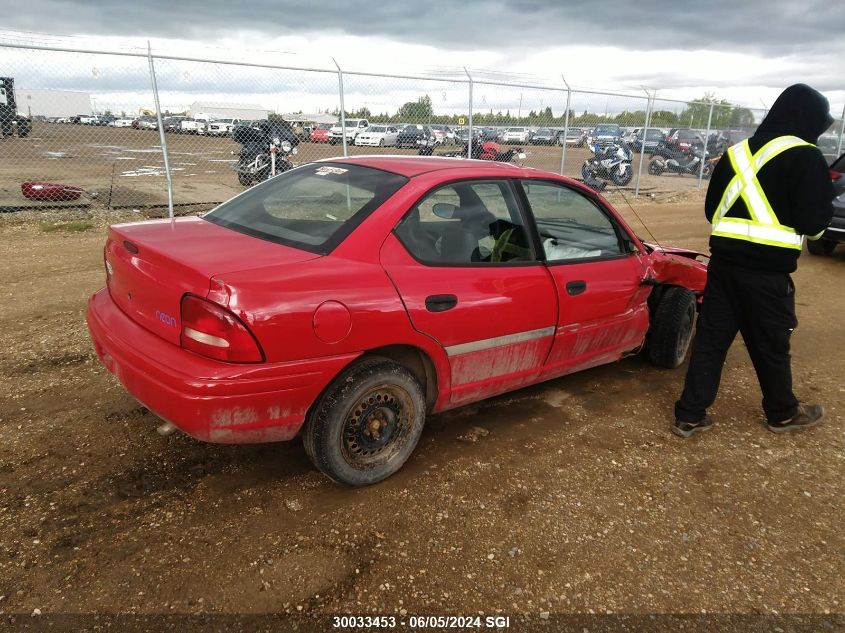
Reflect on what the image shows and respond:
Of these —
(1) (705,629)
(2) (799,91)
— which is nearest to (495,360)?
(1) (705,629)

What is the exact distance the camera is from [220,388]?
2365mm

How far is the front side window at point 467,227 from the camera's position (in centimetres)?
296

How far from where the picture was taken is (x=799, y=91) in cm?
325

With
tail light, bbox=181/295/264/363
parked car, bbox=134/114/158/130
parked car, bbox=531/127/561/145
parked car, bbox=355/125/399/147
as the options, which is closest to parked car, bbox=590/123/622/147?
parked car, bbox=531/127/561/145

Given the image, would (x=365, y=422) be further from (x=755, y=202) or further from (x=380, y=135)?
(x=380, y=135)

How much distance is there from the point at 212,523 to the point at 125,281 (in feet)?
3.86

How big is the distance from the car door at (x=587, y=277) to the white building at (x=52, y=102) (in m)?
7.89

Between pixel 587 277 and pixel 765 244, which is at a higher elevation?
pixel 765 244

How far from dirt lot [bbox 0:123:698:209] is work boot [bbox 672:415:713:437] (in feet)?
26.8

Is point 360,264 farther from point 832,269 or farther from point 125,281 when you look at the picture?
point 832,269

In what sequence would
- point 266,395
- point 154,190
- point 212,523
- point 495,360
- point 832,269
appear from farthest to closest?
1. point 154,190
2. point 832,269
3. point 495,360
4. point 212,523
5. point 266,395

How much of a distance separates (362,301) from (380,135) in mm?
10148

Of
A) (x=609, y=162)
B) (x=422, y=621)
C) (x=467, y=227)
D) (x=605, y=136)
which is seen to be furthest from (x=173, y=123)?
(x=609, y=162)

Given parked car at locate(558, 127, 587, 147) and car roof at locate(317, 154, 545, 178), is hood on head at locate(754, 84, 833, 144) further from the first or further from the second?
parked car at locate(558, 127, 587, 147)
